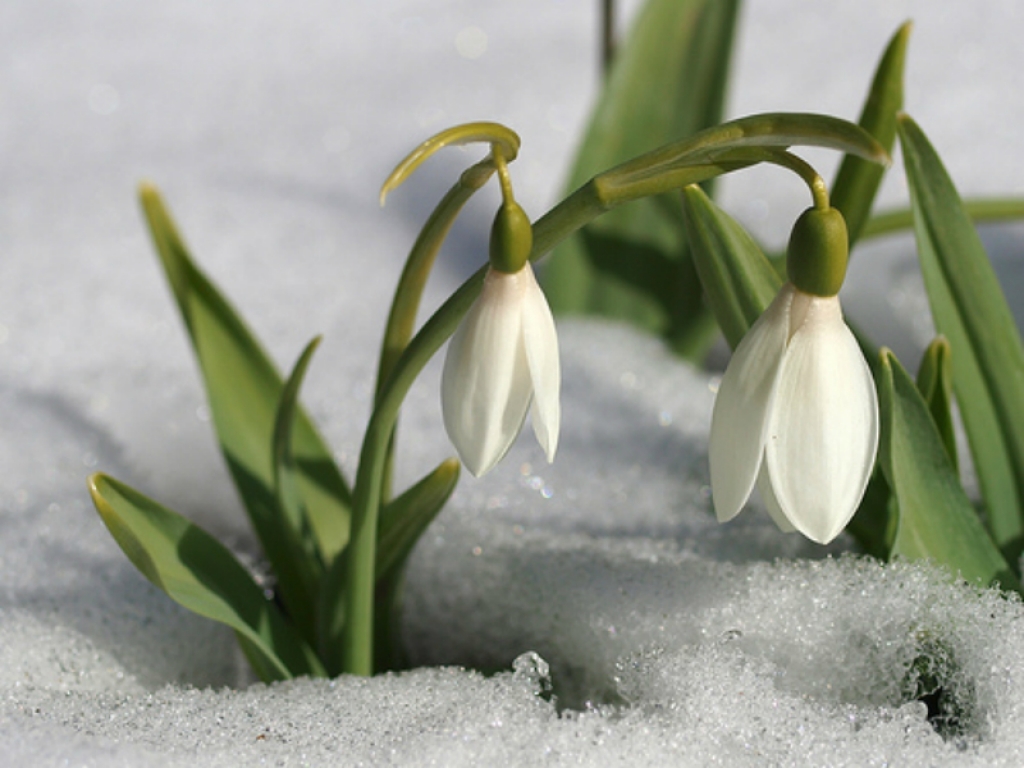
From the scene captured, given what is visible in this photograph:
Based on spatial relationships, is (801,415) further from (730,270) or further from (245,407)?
(245,407)

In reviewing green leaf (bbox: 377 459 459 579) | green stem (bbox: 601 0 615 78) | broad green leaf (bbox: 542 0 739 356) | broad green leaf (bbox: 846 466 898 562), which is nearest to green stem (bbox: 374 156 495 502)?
green leaf (bbox: 377 459 459 579)

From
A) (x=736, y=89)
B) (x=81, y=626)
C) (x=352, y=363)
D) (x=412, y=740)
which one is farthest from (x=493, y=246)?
(x=736, y=89)

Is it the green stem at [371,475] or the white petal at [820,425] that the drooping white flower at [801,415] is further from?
the green stem at [371,475]

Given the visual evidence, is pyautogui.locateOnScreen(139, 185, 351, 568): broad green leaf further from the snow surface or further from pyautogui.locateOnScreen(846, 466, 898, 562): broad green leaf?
pyautogui.locateOnScreen(846, 466, 898, 562): broad green leaf

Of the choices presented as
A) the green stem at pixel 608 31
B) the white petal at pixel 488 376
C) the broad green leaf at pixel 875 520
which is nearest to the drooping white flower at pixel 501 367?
the white petal at pixel 488 376

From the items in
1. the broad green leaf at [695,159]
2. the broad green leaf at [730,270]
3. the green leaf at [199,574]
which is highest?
the broad green leaf at [695,159]

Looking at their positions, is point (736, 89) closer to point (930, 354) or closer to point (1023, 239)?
point (1023, 239)

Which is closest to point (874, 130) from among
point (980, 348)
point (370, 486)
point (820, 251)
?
point (980, 348)
